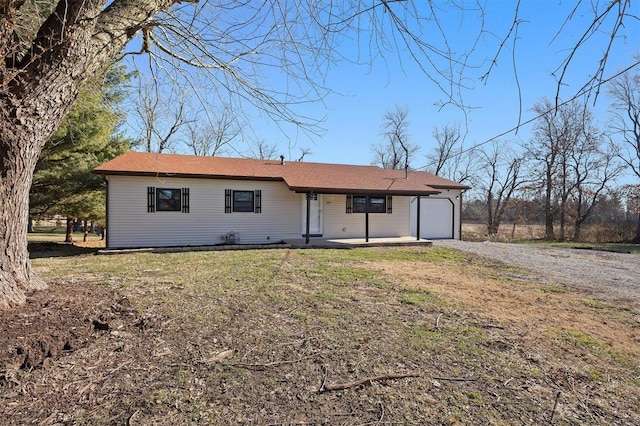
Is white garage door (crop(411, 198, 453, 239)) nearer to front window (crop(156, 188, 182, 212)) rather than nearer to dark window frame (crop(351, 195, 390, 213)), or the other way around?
dark window frame (crop(351, 195, 390, 213))

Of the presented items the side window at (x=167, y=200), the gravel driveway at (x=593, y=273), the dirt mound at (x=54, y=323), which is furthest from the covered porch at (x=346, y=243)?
the dirt mound at (x=54, y=323)

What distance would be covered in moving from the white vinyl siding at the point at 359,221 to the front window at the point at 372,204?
18cm

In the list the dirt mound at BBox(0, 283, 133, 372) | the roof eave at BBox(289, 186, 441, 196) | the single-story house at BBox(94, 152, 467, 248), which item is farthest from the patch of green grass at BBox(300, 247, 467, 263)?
the dirt mound at BBox(0, 283, 133, 372)

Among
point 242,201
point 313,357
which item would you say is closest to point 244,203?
point 242,201

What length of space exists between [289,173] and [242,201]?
2.37m

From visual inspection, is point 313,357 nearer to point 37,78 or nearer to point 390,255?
point 37,78

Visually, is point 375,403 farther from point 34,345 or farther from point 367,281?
point 367,281

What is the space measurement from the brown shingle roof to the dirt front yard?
267 inches

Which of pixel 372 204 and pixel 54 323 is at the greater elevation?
pixel 372 204

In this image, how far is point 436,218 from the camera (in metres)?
16.8

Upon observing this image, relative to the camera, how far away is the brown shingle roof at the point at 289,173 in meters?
11.6

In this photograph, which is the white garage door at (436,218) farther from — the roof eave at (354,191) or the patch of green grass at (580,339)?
A: the patch of green grass at (580,339)

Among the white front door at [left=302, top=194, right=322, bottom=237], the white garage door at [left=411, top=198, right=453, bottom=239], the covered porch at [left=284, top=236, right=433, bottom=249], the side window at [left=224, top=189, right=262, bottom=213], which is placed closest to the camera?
the covered porch at [left=284, top=236, right=433, bottom=249]

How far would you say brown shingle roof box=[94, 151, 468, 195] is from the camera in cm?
1164
